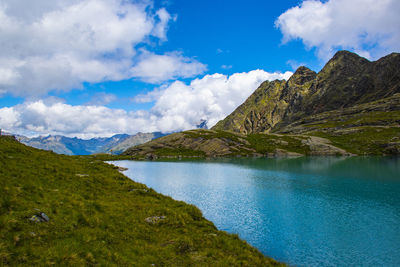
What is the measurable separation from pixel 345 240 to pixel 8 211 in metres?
40.6

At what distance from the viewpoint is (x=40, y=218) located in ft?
55.0

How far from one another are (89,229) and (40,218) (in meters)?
3.55

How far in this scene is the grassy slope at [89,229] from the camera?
1424 centimetres

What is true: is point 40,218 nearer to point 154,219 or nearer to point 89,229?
point 89,229

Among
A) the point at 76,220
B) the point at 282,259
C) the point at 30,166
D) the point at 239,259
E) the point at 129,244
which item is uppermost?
the point at 30,166

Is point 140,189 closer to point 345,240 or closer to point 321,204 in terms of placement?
point 345,240

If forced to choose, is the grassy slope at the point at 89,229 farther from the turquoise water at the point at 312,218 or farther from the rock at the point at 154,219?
the turquoise water at the point at 312,218

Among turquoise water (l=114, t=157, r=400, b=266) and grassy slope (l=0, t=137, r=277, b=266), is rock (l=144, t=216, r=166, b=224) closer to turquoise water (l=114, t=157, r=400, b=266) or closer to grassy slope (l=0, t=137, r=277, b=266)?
grassy slope (l=0, t=137, r=277, b=266)

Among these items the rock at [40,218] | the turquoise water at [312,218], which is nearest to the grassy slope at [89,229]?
the rock at [40,218]

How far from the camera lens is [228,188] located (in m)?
72.2

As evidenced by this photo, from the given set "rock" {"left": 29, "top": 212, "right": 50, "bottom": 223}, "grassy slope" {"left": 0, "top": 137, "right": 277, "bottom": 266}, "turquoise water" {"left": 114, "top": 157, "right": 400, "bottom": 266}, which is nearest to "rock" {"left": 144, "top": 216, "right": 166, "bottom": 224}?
"grassy slope" {"left": 0, "top": 137, "right": 277, "bottom": 266}

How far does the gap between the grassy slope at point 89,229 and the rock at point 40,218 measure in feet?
1.35

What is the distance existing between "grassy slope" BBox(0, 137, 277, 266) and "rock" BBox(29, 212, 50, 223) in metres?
0.41

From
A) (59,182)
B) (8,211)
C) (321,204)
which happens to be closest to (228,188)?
(321,204)
